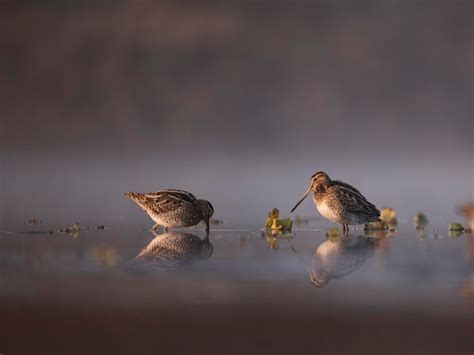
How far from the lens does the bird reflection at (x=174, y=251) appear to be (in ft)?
35.2

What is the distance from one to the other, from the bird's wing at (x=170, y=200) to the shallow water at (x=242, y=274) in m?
0.42

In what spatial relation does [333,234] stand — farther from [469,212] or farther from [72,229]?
[72,229]

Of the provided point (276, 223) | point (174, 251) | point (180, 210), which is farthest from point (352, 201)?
point (174, 251)

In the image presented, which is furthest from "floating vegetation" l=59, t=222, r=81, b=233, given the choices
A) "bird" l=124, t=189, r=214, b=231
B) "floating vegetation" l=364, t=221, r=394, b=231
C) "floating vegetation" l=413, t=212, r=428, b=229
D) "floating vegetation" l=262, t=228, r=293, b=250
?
"floating vegetation" l=413, t=212, r=428, b=229

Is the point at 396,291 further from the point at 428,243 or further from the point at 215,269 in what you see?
the point at 428,243

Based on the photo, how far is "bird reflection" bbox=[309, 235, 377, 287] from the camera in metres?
10.1

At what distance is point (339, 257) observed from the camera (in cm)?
1123

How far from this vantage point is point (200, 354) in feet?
23.7

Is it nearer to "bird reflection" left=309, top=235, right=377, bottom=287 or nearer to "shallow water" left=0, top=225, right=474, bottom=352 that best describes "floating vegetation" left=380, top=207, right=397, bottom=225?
"shallow water" left=0, top=225, right=474, bottom=352

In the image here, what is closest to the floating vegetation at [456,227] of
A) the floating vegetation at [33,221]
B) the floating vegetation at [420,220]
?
the floating vegetation at [420,220]

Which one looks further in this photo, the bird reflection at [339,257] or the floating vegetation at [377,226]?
the floating vegetation at [377,226]

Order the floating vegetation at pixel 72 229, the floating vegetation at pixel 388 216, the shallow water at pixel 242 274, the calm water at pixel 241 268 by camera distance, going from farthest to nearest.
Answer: the floating vegetation at pixel 388 216, the floating vegetation at pixel 72 229, the calm water at pixel 241 268, the shallow water at pixel 242 274

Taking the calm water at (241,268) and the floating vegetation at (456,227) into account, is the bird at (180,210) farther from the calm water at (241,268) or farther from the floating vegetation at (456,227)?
the floating vegetation at (456,227)

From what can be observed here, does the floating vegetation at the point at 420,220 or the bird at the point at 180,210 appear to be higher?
the floating vegetation at the point at 420,220
